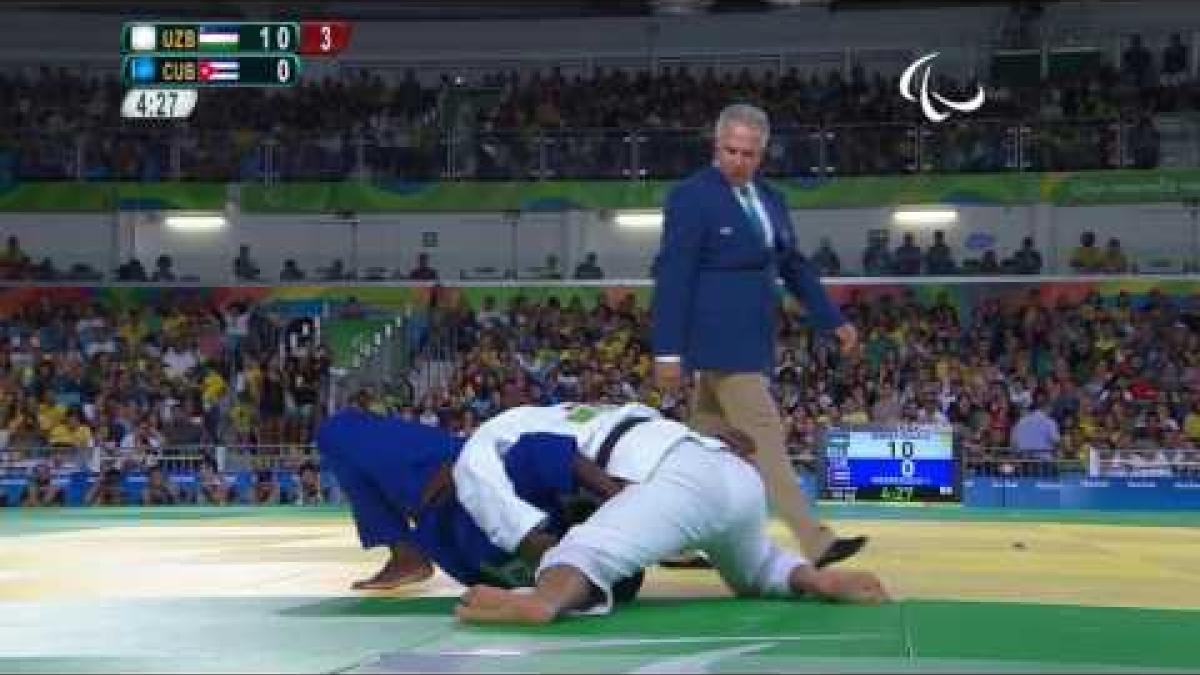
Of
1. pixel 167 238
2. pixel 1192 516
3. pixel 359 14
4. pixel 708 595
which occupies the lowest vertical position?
pixel 1192 516

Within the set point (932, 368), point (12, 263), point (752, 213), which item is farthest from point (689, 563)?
point (12, 263)

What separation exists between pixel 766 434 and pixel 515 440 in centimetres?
168

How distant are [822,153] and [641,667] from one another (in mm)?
24645

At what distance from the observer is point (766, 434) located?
668 cm

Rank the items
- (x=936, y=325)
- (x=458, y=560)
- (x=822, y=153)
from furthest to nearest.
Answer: (x=822, y=153), (x=936, y=325), (x=458, y=560)

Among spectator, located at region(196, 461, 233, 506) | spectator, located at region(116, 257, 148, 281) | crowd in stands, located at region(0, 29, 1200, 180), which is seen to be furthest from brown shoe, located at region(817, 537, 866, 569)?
spectator, located at region(116, 257, 148, 281)

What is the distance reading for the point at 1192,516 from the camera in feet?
50.6

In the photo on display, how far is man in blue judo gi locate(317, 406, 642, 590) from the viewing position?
521 centimetres

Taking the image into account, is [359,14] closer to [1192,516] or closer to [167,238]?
[167,238]

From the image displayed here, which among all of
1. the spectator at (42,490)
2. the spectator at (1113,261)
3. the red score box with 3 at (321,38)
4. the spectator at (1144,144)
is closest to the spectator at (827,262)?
the spectator at (1113,261)

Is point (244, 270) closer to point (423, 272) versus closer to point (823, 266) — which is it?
point (423, 272)

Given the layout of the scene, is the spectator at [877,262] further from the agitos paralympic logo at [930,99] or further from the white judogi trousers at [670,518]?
the white judogi trousers at [670,518]

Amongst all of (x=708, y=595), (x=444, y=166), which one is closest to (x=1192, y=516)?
(x=708, y=595)
